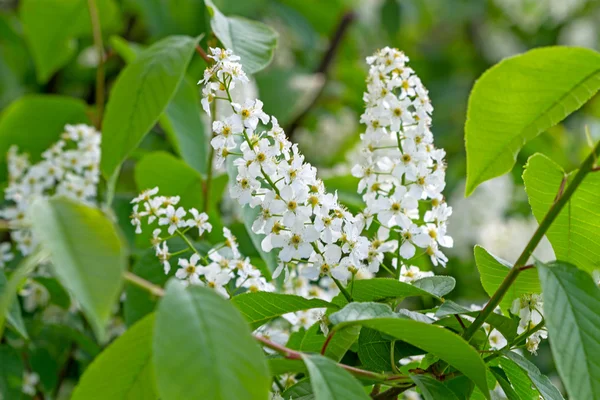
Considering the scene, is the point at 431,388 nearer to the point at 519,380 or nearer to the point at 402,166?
the point at 519,380

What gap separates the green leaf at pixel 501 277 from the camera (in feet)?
2.20

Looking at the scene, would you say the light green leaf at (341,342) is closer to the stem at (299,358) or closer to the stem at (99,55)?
the stem at (299,358)

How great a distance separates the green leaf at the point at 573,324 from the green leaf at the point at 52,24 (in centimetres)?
115

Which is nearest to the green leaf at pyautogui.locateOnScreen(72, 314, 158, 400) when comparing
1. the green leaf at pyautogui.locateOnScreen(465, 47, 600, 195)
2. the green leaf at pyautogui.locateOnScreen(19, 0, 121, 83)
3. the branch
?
the green leaf at pyautogui.locateOnScreen(465, 47, 600, 195)

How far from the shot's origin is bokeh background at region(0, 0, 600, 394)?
1.75 metres

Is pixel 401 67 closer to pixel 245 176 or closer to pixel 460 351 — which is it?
pixel 245 176

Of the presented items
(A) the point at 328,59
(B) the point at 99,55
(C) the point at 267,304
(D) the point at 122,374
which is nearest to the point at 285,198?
(C) the point at 267,304

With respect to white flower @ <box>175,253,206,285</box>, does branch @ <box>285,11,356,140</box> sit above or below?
above

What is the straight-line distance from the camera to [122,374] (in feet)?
1.81

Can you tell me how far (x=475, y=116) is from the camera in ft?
2.10

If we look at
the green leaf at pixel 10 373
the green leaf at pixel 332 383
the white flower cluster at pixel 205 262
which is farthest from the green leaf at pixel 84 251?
the green leaf at pixel 10 373

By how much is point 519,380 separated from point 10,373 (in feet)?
2.16

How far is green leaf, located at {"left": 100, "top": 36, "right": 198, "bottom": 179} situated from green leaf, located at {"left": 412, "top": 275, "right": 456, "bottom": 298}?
327 millimetres

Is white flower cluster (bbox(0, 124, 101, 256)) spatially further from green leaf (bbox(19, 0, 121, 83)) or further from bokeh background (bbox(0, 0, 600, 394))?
green leaf (bbox(19, 0, 121, 83))
